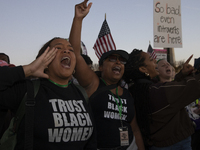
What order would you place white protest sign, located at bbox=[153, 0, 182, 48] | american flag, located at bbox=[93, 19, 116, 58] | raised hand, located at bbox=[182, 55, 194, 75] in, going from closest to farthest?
raised hand, located at bbox=[182, 55, 194, 75] → american flag, located at bbox=[93, 19, 116, 58] → white protest sign, located at bbox=[153, 0, 182, 48]

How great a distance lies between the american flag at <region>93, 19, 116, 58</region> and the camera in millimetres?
→ 4917

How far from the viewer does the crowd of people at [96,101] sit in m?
1.65

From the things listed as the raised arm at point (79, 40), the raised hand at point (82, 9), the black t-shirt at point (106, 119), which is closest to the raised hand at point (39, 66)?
the raised arm at point (79, 40)

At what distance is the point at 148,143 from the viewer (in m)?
2.96

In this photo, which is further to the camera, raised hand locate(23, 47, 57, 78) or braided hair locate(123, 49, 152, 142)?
braided hair locate(123, 49, 152, 142)

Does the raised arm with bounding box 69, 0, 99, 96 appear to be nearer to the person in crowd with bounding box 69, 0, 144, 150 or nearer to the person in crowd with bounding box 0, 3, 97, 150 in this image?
the person in crowd with bounding box 69, 0, 144, 150

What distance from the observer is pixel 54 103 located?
1.76 m

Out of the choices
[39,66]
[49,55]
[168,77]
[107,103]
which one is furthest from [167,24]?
[39,66]

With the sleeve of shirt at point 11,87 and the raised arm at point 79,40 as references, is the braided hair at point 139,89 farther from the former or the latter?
the sleeve of shirt at point 11,87

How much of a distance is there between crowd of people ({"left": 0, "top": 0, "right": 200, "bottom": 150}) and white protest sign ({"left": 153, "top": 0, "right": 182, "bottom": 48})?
13.7 ft

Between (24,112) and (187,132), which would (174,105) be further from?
(24,112)

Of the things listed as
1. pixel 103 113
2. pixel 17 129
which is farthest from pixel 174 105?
pixel 17 129

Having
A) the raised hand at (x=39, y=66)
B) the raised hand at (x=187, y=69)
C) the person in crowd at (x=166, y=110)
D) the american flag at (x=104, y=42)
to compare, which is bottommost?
the person in crowd at (x=166, y=110)

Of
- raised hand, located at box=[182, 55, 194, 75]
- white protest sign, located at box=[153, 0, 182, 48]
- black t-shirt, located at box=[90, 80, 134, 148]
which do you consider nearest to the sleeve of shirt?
black t-shirt, located at box=[90, 80, 134, 148]
